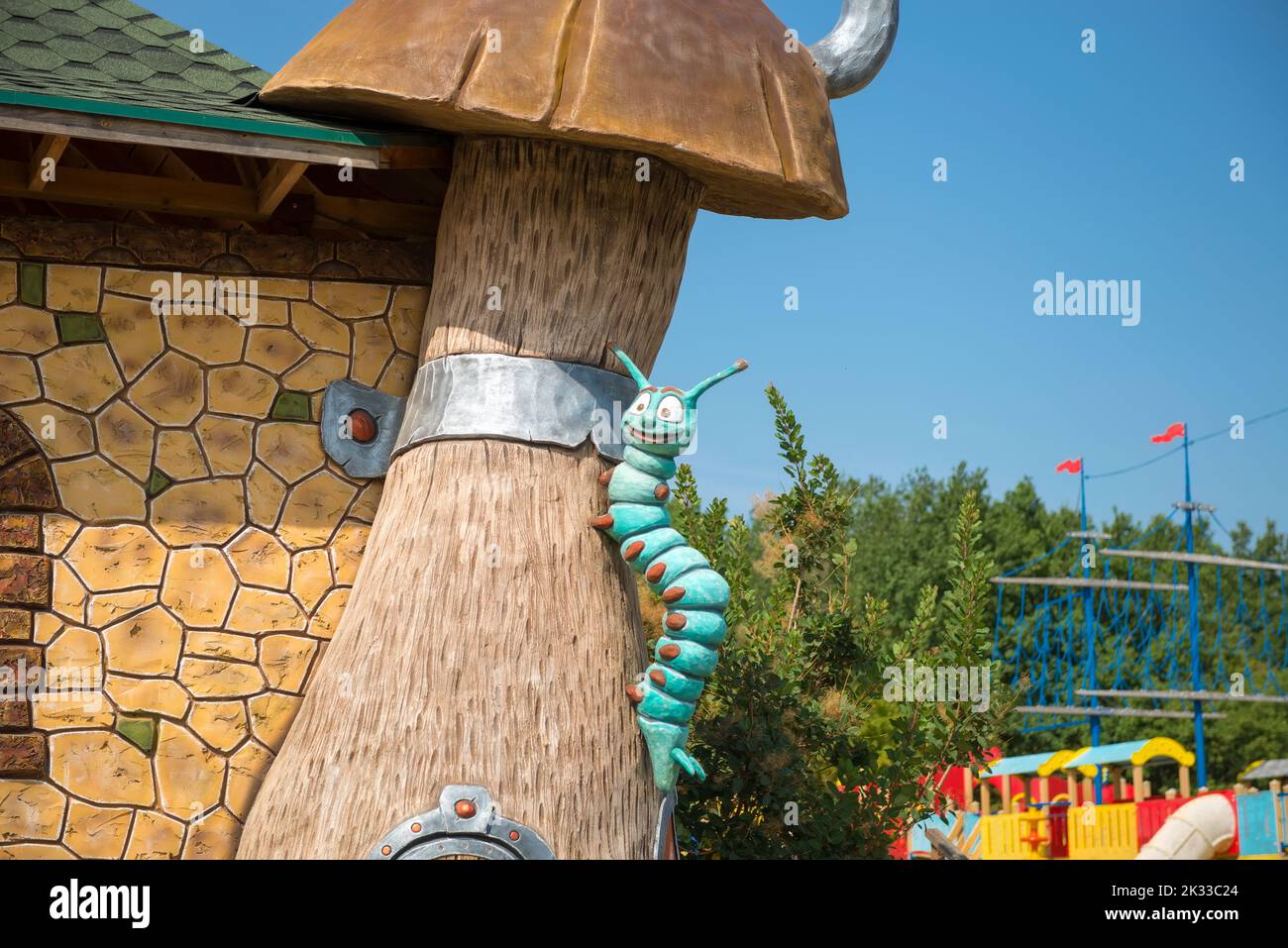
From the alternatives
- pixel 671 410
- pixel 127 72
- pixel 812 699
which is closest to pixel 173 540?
pixel 127 72

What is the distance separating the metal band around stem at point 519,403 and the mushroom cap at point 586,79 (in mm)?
929

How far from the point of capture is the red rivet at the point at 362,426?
5.97m

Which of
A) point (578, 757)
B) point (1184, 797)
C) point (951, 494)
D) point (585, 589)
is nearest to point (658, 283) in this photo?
point (585, 589)

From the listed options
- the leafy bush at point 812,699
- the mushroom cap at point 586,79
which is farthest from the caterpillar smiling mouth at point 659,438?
the leafy bush at point 812,699

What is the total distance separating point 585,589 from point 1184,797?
11832mm

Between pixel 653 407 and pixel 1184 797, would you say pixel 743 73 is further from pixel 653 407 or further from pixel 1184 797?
pixel 1184 797

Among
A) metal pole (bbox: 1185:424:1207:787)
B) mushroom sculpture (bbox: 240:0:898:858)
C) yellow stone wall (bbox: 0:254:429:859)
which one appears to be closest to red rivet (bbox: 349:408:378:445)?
yellow stone wall (bbox: 0:254:429:859)

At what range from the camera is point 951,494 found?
32188mm

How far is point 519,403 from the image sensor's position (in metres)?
5.55

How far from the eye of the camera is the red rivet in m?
5.97

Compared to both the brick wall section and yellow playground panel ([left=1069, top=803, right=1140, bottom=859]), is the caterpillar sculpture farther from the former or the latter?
yellow playground panel ([left=1069, top=803, right=1140, bottom=859])

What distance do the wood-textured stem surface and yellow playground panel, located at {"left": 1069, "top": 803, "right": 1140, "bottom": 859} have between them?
1123 cm

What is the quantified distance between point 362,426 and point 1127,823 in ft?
39.5

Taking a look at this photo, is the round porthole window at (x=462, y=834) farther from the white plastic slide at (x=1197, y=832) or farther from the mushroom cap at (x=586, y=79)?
the white plastic slide at (x=1197, y=832)
